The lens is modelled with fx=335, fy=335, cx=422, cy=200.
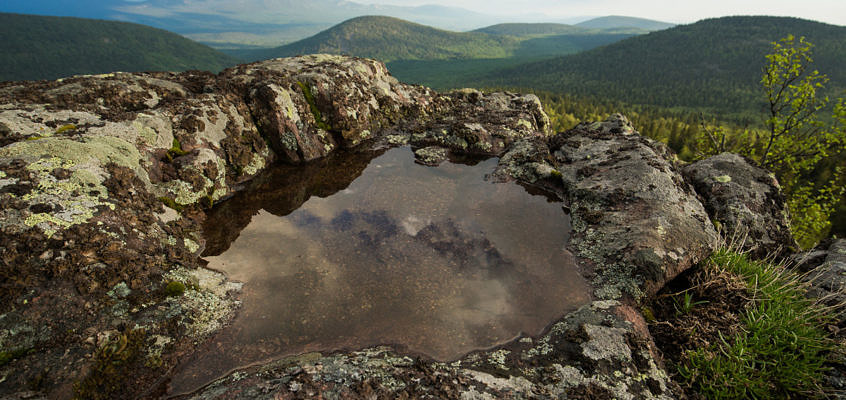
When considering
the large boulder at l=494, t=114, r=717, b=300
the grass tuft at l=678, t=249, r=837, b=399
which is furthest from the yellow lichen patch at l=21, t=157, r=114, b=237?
the grass tuft at l=678, t=249, r=837, b=399

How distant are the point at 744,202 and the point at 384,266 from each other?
17.3 metres

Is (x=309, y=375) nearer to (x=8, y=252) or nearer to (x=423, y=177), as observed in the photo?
(x=8, y=252)

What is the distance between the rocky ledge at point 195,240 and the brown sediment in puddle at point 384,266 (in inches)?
27.2

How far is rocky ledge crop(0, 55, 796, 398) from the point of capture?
7984 millimetres

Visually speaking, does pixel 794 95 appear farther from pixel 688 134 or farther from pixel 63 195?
pixel 688 134

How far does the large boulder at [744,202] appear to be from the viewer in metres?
14.9

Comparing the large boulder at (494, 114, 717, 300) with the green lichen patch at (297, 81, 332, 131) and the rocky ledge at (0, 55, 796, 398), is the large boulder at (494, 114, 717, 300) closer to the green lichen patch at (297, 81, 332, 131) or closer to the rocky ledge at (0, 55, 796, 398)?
the rocky ledge at (0, 55, 796, 398)

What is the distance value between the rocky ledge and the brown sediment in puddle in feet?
2.27

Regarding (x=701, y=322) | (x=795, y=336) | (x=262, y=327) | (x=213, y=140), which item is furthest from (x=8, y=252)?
(x=795, y=336)

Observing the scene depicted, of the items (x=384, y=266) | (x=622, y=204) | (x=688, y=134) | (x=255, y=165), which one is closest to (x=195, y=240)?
(x=255, y=165)

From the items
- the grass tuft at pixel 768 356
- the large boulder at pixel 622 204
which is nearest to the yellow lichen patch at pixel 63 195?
the large boulder at pixel 622 204

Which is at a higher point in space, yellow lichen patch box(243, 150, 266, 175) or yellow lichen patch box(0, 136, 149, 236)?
yellow lichen patch box(0, 136, 149, 236)

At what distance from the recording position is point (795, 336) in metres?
8.41

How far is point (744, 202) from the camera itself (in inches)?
629
